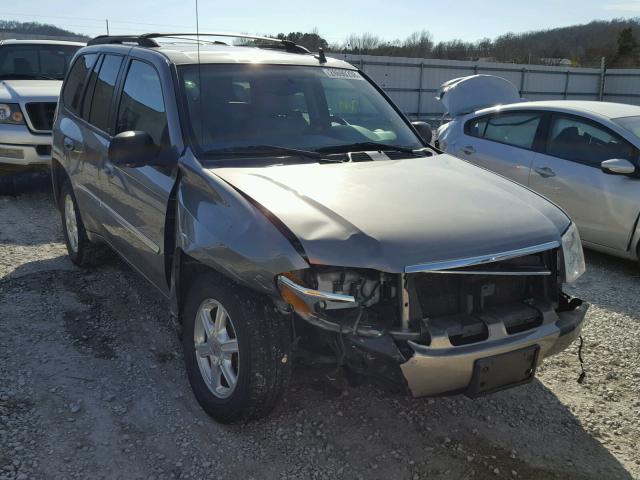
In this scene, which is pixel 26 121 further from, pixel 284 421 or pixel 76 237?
pixel 284 421

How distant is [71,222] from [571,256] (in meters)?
4.20

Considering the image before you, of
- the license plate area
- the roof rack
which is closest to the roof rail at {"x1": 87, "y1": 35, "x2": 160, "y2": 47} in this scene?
the roof rack

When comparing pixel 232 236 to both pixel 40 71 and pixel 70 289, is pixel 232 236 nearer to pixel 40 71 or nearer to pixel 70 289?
pixel 70 289

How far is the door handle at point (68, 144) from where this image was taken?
4857 millimetres

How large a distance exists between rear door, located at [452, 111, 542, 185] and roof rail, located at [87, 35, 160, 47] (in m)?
4.11

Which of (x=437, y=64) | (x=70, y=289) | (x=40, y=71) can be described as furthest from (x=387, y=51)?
(x=70, y=289)

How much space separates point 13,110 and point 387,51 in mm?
32128

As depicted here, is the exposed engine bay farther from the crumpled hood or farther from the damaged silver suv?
the crumpled hood

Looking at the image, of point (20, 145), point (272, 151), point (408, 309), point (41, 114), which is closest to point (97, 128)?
point (272, 151)

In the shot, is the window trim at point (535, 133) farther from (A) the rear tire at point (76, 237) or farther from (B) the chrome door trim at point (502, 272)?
(A) the rear tire at point (76, 237)

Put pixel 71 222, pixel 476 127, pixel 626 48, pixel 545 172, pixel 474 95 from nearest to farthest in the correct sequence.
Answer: pixel 71 222
pixel 545 172
pixel 476 127
pixel 474 95
pixel 626 48

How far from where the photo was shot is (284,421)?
3121 millimetres

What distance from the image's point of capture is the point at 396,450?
9.61 feet

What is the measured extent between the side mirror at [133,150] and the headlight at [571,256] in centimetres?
223
